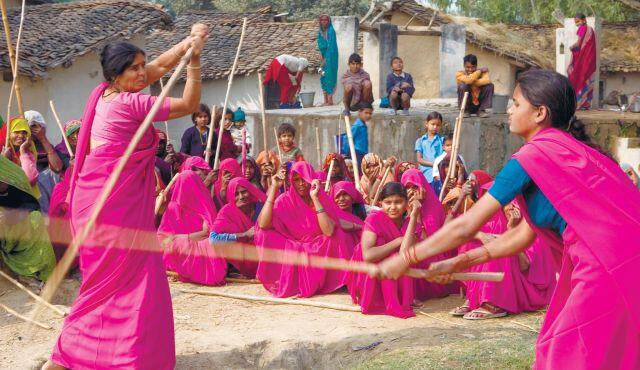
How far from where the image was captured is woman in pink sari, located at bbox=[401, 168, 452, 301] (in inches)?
321

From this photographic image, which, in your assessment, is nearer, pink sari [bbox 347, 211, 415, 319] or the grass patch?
the grass patch

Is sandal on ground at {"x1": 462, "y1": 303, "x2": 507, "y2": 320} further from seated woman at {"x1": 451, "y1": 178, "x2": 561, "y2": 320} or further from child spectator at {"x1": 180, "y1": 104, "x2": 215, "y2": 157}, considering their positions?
child spectator at {"x1": 180, "y1": 104, "x2": 215, "y2": 157}

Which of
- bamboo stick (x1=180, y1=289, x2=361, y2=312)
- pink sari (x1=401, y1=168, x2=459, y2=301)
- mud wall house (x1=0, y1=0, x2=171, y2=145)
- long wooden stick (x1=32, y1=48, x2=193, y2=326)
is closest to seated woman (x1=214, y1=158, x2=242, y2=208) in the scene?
bamboo stick (x1=180, y1=289, x2=361, y2=312)

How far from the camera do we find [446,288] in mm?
8516

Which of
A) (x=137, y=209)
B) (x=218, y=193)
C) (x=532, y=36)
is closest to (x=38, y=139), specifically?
(x=218, y=193)

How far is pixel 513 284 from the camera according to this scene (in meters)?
7.71

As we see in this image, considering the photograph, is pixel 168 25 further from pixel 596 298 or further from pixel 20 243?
pixel 596 298

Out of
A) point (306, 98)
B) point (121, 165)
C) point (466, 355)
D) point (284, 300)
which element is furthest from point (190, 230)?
point (306, 98)

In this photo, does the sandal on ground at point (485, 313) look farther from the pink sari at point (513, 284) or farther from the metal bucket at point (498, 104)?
the metal bucket at point (498, 104)

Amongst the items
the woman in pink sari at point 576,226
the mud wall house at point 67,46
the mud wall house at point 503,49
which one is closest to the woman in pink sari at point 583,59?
the mud wall house at point 503,49

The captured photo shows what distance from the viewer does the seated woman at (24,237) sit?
8.32 metres

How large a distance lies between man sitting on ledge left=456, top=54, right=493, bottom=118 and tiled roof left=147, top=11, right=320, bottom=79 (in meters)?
11.6

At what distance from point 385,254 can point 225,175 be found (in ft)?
8.20

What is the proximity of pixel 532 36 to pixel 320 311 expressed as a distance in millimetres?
20332
